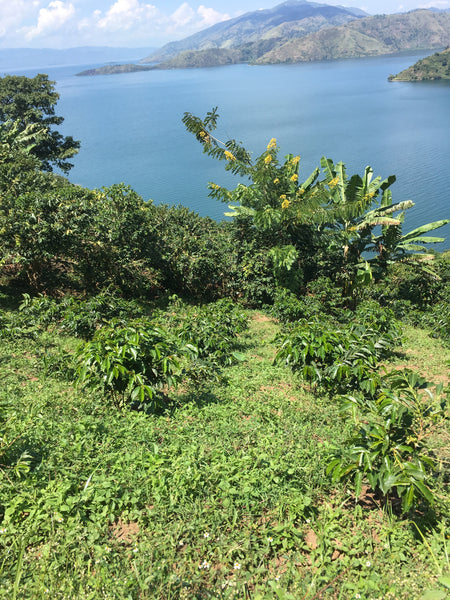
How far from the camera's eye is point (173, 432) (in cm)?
351

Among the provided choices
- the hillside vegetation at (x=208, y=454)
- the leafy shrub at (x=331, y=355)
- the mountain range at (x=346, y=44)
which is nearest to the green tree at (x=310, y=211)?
the hillside vegetation at (x=208, y=454)

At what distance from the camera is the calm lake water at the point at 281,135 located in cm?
2858

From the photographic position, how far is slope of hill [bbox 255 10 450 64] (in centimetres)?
14950

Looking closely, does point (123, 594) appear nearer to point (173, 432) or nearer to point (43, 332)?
point (173, 432)

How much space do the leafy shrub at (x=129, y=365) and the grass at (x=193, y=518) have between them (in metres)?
0.29

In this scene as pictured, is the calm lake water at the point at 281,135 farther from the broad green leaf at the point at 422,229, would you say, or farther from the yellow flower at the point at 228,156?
the yellow flower at the point at 228,156

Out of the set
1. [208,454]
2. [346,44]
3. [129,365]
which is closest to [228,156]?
[129,365]

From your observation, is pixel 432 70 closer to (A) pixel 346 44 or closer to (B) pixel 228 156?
(B) pixel 228 156

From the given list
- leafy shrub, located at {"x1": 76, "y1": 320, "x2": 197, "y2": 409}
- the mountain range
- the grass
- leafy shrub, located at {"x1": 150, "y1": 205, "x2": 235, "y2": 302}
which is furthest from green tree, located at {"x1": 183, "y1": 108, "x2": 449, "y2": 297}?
the mountain range

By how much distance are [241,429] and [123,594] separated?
1754 millimetres

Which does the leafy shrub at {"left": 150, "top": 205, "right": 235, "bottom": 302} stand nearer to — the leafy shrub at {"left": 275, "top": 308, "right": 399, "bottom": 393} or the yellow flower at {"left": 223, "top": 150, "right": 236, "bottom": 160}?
the yellow flower at {"left": 223, "top": 150, "right": 236, "bottom": 160}

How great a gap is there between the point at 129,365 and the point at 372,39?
663 ft

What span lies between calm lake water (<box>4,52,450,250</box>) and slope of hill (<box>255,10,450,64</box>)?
3268 inches

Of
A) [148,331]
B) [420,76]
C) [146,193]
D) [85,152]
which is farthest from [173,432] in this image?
[420,76]
